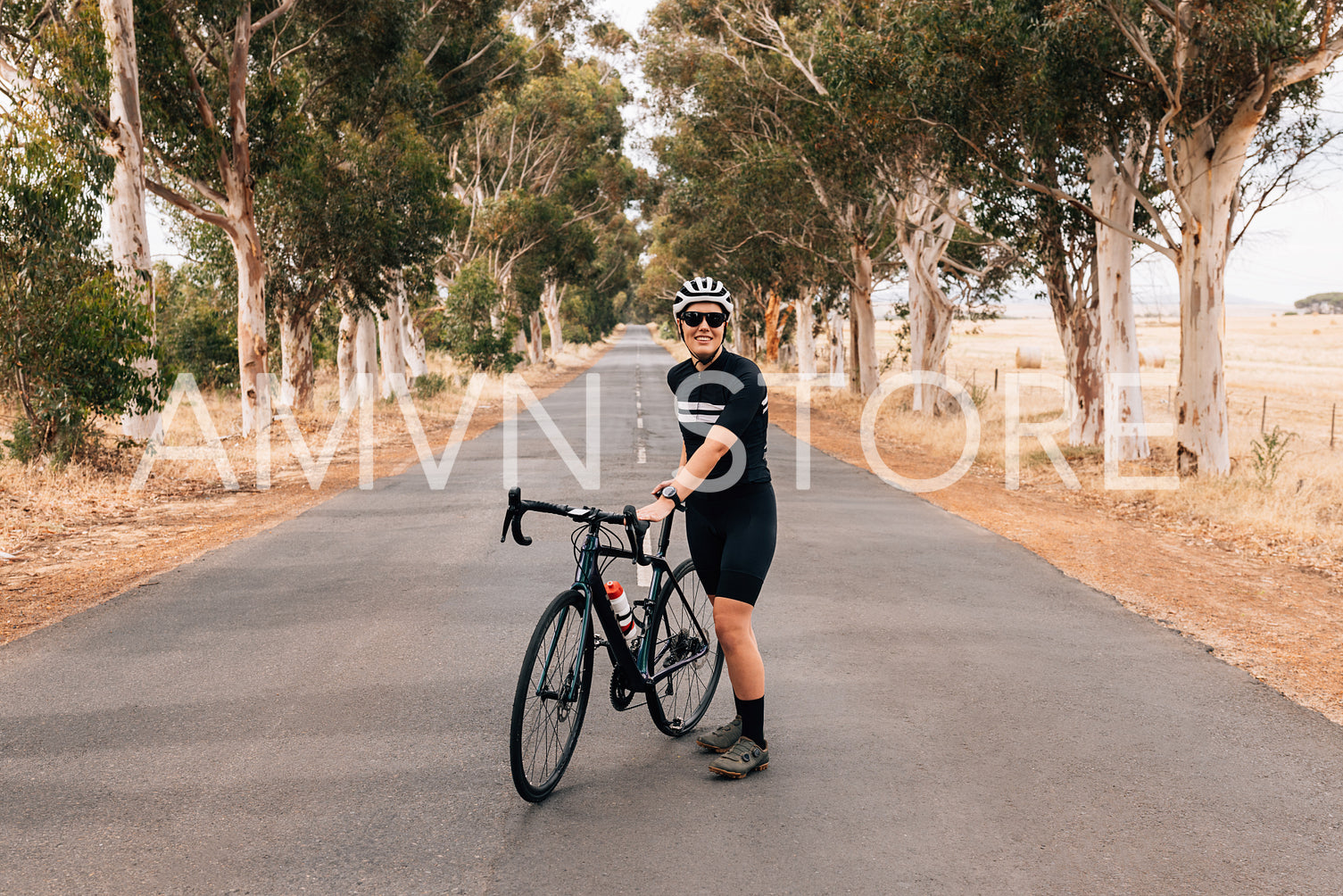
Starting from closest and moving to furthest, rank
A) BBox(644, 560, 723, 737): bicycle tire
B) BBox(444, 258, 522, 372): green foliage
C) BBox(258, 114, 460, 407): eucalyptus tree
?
BBox(644, 560, 723, 737): bicycle tire < BBox(258, 114, 460, 407): eucalyptus tree < BBox(444, 258, 522, 372): green foliage

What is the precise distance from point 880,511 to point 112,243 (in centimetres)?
1053

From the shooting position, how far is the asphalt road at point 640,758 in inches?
141

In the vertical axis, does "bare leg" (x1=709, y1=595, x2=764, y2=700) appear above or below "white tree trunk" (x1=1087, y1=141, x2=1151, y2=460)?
below

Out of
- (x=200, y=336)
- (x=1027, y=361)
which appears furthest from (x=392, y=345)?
(x=1027, y=361)

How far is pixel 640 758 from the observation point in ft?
15.0

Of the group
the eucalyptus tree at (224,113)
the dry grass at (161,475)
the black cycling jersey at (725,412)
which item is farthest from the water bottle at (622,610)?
the eucalyptus tree at (224,113)

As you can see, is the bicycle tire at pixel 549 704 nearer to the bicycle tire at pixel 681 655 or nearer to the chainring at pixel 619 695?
the chainring at pixel 619 695

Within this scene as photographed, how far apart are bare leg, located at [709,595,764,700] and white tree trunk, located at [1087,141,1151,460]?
12.8 m

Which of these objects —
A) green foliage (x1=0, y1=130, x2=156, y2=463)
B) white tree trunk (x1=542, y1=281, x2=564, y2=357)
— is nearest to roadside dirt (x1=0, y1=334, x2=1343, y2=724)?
green foliage (x1=0, y1=130, x2=156, y2=463)

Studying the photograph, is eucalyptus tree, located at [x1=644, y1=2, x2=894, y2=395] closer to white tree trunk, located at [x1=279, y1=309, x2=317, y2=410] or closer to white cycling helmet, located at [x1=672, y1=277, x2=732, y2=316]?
white tree trunk, located at [x1=279, y1=309, x2=317, y2=410]

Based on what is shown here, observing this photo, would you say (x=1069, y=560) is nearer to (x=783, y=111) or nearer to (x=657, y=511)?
(x=657, y=511)

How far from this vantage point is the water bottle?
4246 millimetres

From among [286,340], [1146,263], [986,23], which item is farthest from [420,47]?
[1146,263]

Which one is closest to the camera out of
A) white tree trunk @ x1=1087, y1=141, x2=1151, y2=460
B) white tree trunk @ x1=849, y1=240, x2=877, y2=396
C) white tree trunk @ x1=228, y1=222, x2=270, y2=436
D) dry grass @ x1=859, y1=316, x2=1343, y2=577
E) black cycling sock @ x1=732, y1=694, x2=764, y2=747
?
black cycling sock @ x1=732, y1=694, x2=764, y2=747
